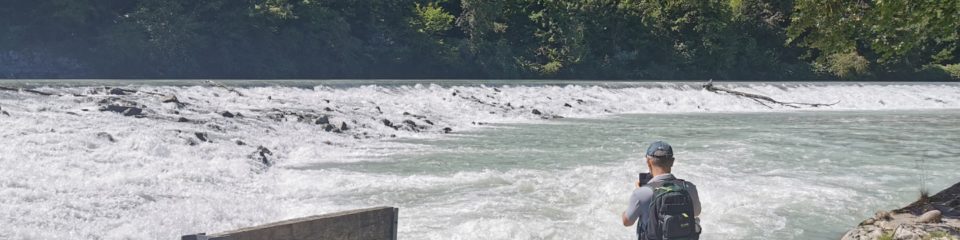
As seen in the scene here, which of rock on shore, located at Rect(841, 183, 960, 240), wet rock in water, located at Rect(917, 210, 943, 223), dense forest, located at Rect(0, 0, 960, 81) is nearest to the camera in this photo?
rock on shore, located at Rect(841, 183, 960, 240)

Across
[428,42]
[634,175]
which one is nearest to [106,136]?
[634,175]

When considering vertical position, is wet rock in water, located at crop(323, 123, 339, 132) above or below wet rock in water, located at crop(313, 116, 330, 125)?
below

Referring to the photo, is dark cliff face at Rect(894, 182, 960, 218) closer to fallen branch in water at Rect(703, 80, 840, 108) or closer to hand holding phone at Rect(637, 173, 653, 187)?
hand holding phone at Rect(637, 173, 653, 187)

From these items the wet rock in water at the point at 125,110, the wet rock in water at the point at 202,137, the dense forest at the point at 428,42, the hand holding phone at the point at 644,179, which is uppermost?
the dense forest at the point at 428,42

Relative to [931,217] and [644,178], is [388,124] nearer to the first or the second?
[931,217]

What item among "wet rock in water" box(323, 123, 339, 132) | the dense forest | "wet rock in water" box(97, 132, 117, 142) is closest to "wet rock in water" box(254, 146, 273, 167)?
"wet rock in water" box(97, 132, 117, 142)

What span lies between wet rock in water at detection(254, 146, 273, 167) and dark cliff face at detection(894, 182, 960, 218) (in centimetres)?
972

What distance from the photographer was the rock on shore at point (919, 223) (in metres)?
6.73

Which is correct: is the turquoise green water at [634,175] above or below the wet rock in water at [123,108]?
below

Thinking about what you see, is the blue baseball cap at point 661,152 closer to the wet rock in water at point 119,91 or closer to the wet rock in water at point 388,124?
the wet rock in water at point 388,124

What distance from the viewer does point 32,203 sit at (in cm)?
816

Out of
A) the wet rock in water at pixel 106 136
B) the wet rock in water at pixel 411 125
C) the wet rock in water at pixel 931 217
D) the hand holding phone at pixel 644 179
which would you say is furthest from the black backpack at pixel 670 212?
the wet rock in water at pixel 411 125

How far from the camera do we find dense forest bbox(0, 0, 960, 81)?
50.1 metres

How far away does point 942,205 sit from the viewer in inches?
330
